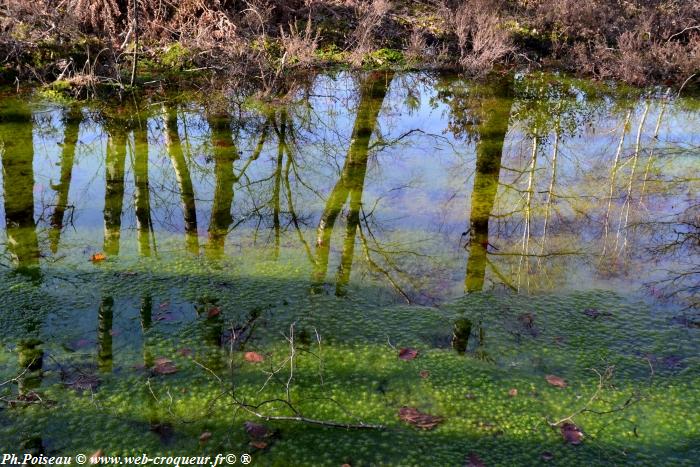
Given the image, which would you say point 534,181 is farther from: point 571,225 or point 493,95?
point 493,95

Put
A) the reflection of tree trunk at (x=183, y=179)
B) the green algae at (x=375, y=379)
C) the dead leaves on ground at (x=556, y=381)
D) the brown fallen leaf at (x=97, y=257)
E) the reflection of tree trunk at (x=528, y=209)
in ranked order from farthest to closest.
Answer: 1. the reflection of tree trunk at (x=183, y=179)
2. the reflection of tree trunk at (x=528, y=209)
3. the brown fallen leaf at (x=97, y=257)
4. the dead leaves on ground at (x=556, y=381)
5. the green algae at (x=375, y=379)

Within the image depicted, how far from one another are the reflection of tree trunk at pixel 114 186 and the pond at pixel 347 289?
1.0 inches

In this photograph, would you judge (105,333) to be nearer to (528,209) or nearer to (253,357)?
(253,357)

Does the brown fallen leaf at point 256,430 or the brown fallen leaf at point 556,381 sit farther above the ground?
the brown fallen leaf at point 556,381

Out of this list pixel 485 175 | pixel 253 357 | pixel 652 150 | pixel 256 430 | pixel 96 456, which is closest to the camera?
pixel 96 456

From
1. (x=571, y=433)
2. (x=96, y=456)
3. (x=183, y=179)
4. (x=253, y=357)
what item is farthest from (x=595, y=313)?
(x=183, y=179)

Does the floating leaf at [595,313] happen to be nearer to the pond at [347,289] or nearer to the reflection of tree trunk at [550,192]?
the pond at [347,289]

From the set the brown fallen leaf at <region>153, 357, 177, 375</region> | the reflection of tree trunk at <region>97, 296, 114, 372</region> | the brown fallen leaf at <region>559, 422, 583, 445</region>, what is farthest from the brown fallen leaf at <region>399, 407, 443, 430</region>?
the reflection of tree trunk at <region>97, 296, 114, 372</region>

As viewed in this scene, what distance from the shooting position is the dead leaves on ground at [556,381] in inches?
135

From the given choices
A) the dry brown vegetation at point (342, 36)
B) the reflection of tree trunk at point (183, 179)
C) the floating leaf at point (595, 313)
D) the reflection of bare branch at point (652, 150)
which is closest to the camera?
the floating leaf at point (595, 313)

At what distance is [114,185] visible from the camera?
6.11 metres

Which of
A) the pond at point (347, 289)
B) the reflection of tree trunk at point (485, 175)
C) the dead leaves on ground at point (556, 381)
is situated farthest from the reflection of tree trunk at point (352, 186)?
the dead leaves on ground at point (556, 381)

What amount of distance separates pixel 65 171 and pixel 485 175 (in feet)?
14.7

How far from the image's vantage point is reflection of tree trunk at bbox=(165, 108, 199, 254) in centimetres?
512
